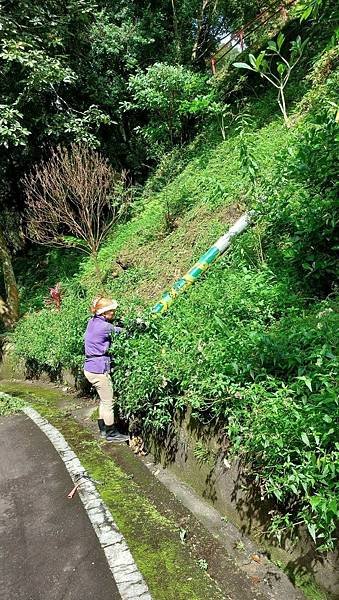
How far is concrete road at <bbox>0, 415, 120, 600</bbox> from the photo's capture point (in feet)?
10.1

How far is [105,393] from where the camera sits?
588cm

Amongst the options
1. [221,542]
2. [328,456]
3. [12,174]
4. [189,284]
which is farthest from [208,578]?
[12,174]

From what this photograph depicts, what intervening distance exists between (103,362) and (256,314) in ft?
7.52

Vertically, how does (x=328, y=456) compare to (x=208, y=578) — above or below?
above

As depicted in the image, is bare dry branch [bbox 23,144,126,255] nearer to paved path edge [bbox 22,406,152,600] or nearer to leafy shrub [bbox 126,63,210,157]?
leafy shrub [bbox 126,63,210,157]

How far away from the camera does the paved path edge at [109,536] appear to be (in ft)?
9.74

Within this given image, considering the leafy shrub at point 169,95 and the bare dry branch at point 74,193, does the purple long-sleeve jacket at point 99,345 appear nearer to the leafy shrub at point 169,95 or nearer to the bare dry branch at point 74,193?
the bare dry branch at point 74,193

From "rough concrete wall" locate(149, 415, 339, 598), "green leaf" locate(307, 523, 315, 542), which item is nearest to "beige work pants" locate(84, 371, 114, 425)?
"rough concrete wall" locate(149, 415, 339, 598)

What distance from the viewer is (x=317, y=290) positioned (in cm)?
470

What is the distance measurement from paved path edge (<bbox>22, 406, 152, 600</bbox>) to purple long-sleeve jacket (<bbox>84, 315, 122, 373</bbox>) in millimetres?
1048

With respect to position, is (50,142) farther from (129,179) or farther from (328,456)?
(328,456)

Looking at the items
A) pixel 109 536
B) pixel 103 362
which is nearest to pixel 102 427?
pixel 103 362

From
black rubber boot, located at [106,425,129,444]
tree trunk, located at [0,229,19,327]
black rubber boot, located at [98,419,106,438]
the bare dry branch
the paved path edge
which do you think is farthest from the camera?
tree trunk, located at [0,229,19,327]

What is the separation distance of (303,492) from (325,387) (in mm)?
645
